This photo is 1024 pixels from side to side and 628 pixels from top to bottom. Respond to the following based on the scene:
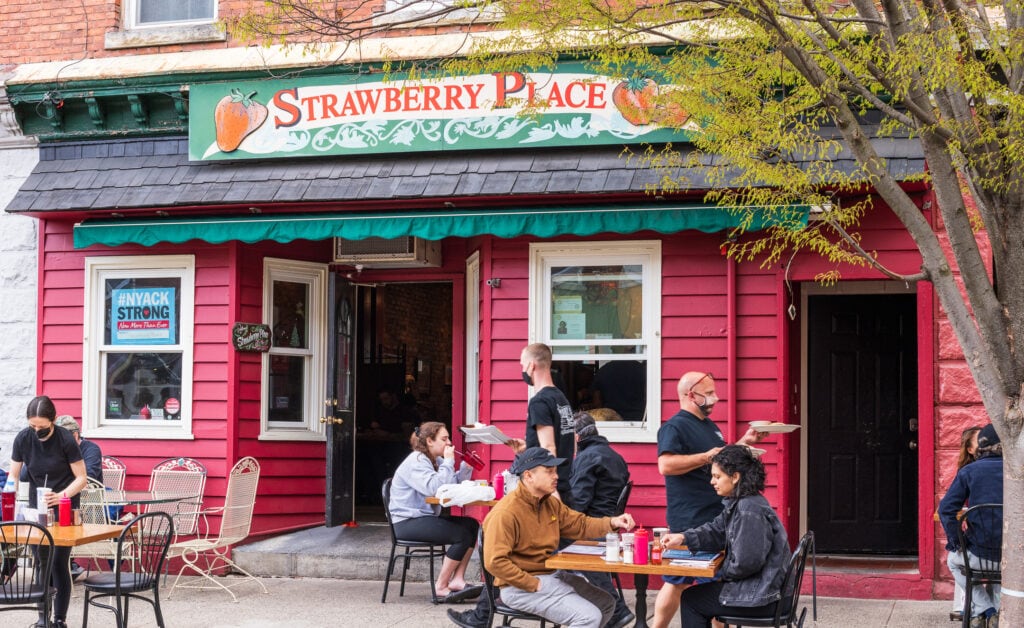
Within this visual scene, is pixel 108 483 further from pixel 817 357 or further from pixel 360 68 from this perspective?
pixel 817 357

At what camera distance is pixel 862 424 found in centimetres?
1121

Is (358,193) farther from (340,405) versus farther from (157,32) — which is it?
(157,32)

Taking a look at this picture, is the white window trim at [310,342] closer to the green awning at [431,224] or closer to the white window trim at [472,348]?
the green awning at [431,224]

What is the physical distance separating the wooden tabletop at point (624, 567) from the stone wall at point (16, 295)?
7139 millimetres

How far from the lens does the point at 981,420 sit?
9539 millimetres

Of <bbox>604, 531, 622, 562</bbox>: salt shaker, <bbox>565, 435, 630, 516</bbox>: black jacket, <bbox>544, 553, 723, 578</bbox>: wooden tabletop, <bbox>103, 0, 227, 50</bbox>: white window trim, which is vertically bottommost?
<bbox>544, 553, 723, 578</bbox>: wooden tabletop

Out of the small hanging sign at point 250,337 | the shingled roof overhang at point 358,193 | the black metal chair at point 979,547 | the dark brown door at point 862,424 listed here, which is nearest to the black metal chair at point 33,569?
the small hanging sign at point 250,337

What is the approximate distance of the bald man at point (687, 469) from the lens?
24.3ft

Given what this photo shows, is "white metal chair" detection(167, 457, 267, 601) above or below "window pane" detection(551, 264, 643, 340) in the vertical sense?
below

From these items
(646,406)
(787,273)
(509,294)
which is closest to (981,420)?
(787,273)

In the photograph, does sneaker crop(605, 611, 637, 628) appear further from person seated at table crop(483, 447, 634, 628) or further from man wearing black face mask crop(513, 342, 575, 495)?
man wearing black face mask crop(513, 342, 575, 495)

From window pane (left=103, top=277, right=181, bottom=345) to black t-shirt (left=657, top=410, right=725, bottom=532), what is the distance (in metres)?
5.68

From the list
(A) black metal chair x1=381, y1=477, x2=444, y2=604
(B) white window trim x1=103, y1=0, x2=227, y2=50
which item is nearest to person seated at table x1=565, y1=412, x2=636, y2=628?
(A) black metal chair x1=381, y1=477, x2=444, y2=604

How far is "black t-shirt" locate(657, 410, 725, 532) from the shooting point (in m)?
7.45
